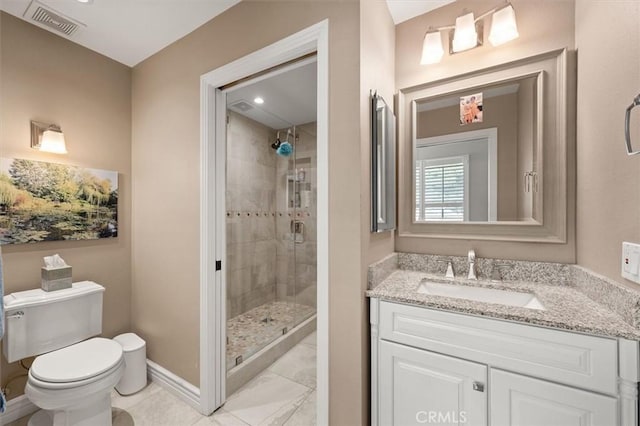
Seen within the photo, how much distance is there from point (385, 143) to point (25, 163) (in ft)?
7.22

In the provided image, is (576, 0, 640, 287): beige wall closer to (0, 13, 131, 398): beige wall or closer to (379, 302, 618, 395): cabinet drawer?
(379, 302, 618, 395): cabinet drawer

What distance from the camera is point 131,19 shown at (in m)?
1.67

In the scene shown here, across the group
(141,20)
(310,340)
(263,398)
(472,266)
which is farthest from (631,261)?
(141,20)

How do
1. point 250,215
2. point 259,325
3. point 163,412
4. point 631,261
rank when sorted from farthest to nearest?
1. point 250,215
2. point 259,325
3. point 163,412
4. point 631,261

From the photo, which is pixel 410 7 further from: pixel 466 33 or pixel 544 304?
pixel 544 304

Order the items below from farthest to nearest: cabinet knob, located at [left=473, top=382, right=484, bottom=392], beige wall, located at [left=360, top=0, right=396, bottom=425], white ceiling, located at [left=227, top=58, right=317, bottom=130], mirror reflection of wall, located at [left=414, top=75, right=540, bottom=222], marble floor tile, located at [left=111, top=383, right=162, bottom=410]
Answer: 1. white ceiling, located at [left=227, top=58, right=317, bottom=130]
2. marble floor tile, located at [left=111, top=383, right=162, bottom=410]
3. mirror reflection of wall, located at [left=414, top=75, right=540, bottom=222]
4. beige wall, located at [left=360, top=0, right=396, bottom=425]
5. cabinet knob, located at [left=473, top=382, right=484, bottom=392]

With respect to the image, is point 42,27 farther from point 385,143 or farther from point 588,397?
point 588,397

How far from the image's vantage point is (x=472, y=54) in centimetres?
154

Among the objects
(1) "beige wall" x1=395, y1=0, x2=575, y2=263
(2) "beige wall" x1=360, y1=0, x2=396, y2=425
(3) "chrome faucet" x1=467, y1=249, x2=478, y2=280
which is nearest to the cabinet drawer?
(2) "beige wall" x1=360, y1=0, x2=396, y2=425

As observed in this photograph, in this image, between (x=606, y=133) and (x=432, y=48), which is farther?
(x=432, y=48)

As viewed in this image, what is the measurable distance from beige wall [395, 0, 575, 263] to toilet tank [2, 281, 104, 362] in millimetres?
2077

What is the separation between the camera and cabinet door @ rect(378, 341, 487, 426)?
1.04 m

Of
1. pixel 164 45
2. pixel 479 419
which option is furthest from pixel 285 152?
pixel 479 419

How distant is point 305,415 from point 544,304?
1.48 meters
